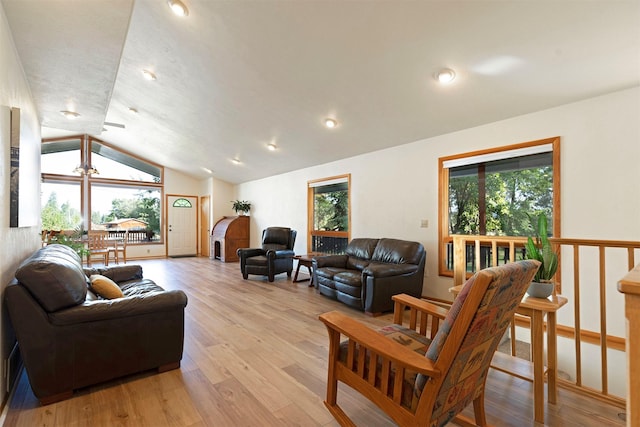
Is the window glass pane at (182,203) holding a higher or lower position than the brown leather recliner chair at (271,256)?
higher

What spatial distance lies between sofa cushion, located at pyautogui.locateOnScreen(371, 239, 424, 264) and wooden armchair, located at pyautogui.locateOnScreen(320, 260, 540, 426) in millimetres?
2359

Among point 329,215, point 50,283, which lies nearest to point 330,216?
point 329,215

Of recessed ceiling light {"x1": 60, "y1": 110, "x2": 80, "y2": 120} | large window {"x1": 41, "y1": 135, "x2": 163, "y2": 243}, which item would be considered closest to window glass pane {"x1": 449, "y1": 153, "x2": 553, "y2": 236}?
recessed ceiling light {"x1": 60, "y1": 110, "x2": 80, "y2": 120}

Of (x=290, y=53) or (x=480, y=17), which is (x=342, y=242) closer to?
(x=290, y=53)

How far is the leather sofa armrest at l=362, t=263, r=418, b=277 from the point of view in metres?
3.43

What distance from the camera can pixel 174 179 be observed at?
29.3 ft

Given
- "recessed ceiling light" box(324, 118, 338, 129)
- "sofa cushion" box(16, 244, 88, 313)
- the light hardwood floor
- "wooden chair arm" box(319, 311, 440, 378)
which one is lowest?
the light hardwood floor

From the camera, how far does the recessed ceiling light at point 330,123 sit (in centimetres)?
407

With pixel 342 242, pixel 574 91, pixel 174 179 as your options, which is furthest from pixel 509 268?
pixel 174 179

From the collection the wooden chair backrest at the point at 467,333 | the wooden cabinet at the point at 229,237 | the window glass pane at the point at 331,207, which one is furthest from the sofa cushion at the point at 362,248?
the wooden cabinet at the point at 229,237

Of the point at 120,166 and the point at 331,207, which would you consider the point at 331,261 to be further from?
the point at 120,166

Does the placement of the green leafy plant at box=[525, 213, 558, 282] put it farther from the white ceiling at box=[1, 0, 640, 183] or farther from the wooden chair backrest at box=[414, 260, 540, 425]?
the white ceiling at box=[1, 0, 640, 183]

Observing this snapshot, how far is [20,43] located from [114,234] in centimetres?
742

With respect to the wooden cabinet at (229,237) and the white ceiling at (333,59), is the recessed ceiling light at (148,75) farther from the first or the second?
the wooden cabinet at (229,237)
